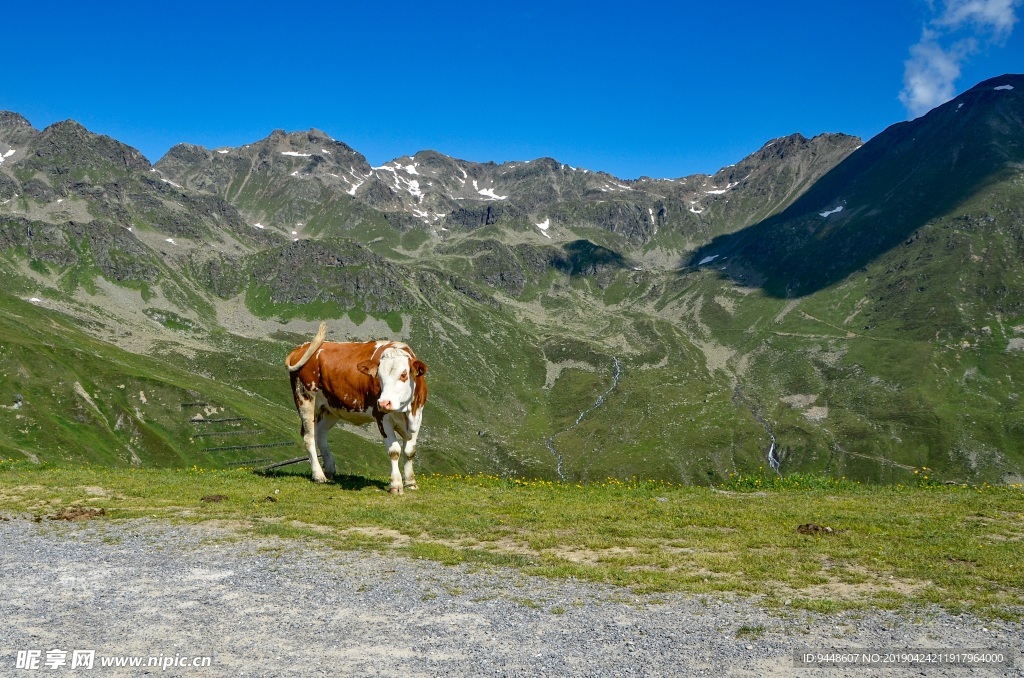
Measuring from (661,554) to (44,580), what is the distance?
13.7 meters

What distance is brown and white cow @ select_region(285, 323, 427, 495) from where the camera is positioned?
78.0ft

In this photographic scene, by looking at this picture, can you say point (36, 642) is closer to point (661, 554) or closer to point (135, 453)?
point (661, 554)

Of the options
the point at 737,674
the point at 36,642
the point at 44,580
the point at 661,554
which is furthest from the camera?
the point at 661,554

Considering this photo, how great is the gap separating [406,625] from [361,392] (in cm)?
1450

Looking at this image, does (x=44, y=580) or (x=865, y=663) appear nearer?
(x=865, y=663)

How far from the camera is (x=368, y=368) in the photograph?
80.2ft

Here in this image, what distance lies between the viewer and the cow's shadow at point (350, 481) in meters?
25.3

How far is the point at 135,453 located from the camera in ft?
517

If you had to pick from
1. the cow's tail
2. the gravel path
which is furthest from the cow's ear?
the gravel path

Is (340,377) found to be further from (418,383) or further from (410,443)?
(410,443)

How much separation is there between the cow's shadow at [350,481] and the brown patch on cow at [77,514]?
8148 mm

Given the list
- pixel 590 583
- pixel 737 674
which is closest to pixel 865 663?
pixel 737 674

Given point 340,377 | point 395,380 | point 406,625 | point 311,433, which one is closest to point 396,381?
point 395,380

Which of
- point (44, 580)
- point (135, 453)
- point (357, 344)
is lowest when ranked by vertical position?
point (135, 453)
